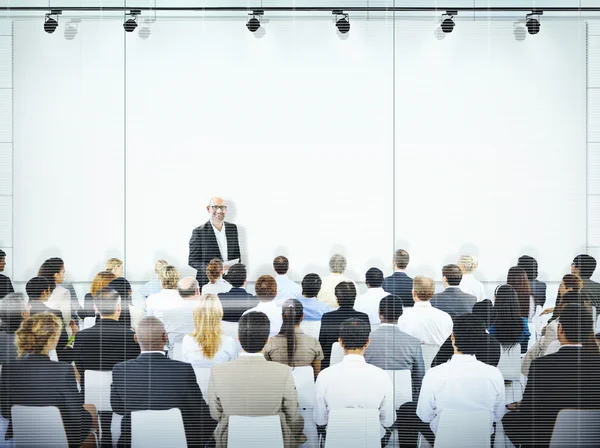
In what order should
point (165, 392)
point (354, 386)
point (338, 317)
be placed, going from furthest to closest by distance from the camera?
point (338, 317), point (165, 392), point (354, 386)

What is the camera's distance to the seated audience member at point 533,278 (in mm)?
5562

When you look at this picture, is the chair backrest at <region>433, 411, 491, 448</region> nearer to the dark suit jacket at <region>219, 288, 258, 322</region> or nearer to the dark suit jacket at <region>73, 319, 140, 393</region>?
the dark suit jacket at <region>219, 288, 258, 322</region>

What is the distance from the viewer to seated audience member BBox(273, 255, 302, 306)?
18.1 feet

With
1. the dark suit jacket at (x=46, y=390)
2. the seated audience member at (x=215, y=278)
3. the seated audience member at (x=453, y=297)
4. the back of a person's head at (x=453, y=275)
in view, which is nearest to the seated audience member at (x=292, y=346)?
the seated audience member at (x=215, y=278)

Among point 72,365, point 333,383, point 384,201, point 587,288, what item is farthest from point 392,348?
point 72,365

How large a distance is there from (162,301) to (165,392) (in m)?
0.56

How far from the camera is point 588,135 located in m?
5.57

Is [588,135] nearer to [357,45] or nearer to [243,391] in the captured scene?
[357,45]

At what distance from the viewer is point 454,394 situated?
5355 mm

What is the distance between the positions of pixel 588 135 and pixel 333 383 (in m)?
2.24

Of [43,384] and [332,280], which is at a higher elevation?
[332,280]

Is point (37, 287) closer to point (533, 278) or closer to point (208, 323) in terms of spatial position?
point (208, 323)

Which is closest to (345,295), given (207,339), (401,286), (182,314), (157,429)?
(401,286)

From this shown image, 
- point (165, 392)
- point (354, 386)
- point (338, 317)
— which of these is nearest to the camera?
point (354, 386)
